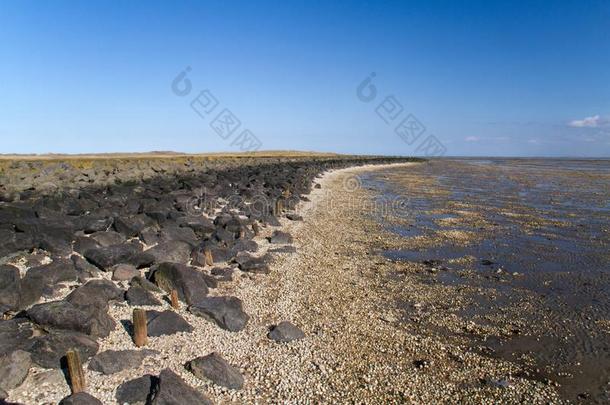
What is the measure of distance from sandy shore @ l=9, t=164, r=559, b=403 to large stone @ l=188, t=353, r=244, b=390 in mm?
126

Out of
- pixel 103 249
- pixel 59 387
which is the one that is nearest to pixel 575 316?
pixel 59 387

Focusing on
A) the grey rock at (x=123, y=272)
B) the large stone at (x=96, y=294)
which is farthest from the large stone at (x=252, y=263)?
the large stone at (x=96, y=294)

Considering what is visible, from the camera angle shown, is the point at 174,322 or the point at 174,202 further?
the point at 174,202

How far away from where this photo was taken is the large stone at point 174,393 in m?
6.05

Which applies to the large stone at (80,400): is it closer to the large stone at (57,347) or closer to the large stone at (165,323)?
the large stone at (57,347)

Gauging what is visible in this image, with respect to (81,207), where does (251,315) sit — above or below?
below

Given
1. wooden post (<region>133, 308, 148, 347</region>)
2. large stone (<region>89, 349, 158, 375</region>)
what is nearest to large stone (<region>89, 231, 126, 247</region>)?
wooden post (<region>133, 308, 148, 347</region>)

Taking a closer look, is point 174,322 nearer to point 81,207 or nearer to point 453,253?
point 453,253

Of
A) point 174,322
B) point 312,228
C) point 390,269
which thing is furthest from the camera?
point 312,228

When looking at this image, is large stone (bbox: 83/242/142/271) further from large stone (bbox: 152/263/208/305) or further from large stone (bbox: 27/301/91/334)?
large stone (bbox: 27/301/91/334)

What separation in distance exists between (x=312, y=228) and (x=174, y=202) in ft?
23.8

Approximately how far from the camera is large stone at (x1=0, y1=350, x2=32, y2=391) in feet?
20.9

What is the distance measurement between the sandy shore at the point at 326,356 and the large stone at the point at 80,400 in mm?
380

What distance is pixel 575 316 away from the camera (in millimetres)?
10164
